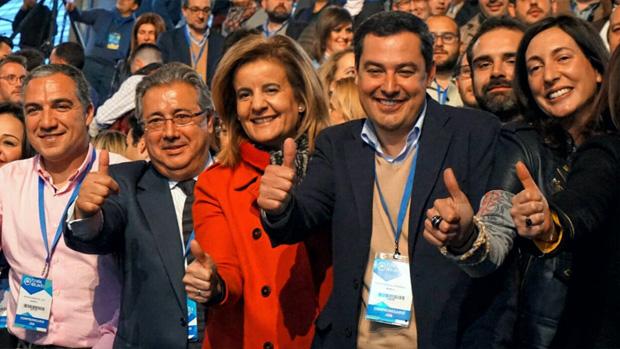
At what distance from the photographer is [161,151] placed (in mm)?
5129

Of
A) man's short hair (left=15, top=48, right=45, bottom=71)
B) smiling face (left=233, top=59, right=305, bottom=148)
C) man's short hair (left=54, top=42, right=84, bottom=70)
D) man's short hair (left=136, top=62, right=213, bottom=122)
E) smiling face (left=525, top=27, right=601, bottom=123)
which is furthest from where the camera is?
man's short hair (left=54, top=42, right=84, bottom=70)

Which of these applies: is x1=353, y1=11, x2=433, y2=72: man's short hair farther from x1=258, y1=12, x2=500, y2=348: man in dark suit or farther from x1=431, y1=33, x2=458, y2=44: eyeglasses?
x1=431, y1=33, x2=458, y2=44: eyeglasses

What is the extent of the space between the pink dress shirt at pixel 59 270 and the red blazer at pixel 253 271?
0.77 metres

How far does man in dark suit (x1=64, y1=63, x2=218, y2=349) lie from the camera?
4809 mm

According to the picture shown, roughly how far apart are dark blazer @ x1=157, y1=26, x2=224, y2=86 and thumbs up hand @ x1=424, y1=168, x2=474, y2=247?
299 inches

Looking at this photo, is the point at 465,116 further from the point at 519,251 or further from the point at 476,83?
the point at 476,83

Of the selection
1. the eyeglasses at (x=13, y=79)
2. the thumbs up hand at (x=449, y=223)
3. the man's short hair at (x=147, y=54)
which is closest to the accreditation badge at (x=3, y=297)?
the thumbs up hand at (x=449, y=223)

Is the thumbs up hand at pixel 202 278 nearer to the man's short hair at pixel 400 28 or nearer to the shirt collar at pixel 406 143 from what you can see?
the shirt collar at pixel 406 143

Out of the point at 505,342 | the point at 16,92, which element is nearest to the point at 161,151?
the point at 505,342

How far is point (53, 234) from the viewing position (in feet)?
17.4

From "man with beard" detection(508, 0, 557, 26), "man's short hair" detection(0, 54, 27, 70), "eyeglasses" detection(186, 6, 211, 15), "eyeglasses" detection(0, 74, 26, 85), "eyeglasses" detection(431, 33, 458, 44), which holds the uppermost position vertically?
"eyeglasses" detection(186, 6, 211, 15)

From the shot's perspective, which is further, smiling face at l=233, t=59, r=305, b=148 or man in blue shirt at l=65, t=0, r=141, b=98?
man in blue shirt at l=65, t=0, r=141, b=98

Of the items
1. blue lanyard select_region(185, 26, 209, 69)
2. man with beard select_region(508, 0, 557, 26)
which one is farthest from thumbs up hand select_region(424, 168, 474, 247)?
blue lanyard select_region(185, 26, 209, 69)

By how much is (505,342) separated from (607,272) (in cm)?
53
